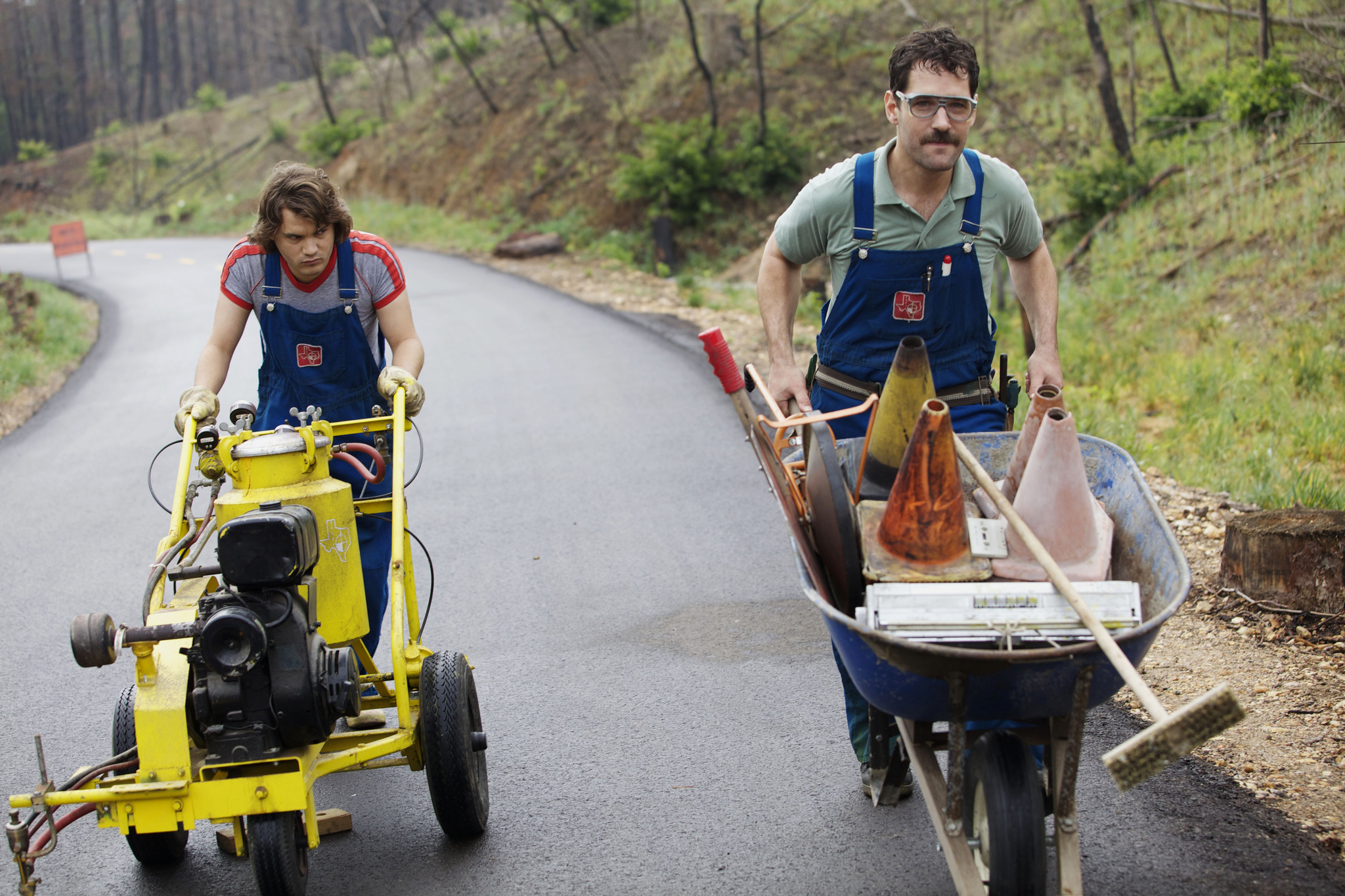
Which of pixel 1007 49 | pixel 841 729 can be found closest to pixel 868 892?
pixel 841 729

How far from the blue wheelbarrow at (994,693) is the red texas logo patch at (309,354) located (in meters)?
1.79

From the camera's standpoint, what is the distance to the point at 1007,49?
20.9 m

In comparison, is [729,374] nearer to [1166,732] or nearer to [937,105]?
[937,105]

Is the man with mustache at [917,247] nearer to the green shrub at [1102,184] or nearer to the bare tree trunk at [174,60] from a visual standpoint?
the green shrub at [1102,184]

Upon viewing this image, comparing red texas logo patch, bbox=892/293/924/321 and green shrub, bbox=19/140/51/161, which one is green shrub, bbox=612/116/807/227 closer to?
→ red texas logo patch, bbox=892/293/924/321

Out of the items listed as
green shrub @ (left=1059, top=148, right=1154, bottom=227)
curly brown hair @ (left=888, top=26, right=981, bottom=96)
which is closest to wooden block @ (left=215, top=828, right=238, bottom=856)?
curly brown hair @ (left=888, top=26, right=981, bottom=96)

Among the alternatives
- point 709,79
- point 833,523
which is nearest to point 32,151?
point 709,79

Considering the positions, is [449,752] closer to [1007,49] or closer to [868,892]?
[868,892]

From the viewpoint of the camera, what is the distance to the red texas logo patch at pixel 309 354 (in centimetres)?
395

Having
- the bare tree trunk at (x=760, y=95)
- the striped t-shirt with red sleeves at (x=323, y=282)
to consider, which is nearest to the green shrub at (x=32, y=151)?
the bare tree trunk at (x=760, y=95)

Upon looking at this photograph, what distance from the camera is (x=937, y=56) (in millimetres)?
3449

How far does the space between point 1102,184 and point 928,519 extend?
1129 centimetres

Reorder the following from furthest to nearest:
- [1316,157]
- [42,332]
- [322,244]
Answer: [42,332], [1316,157], [322,244]

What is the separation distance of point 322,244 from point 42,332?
11248mm
